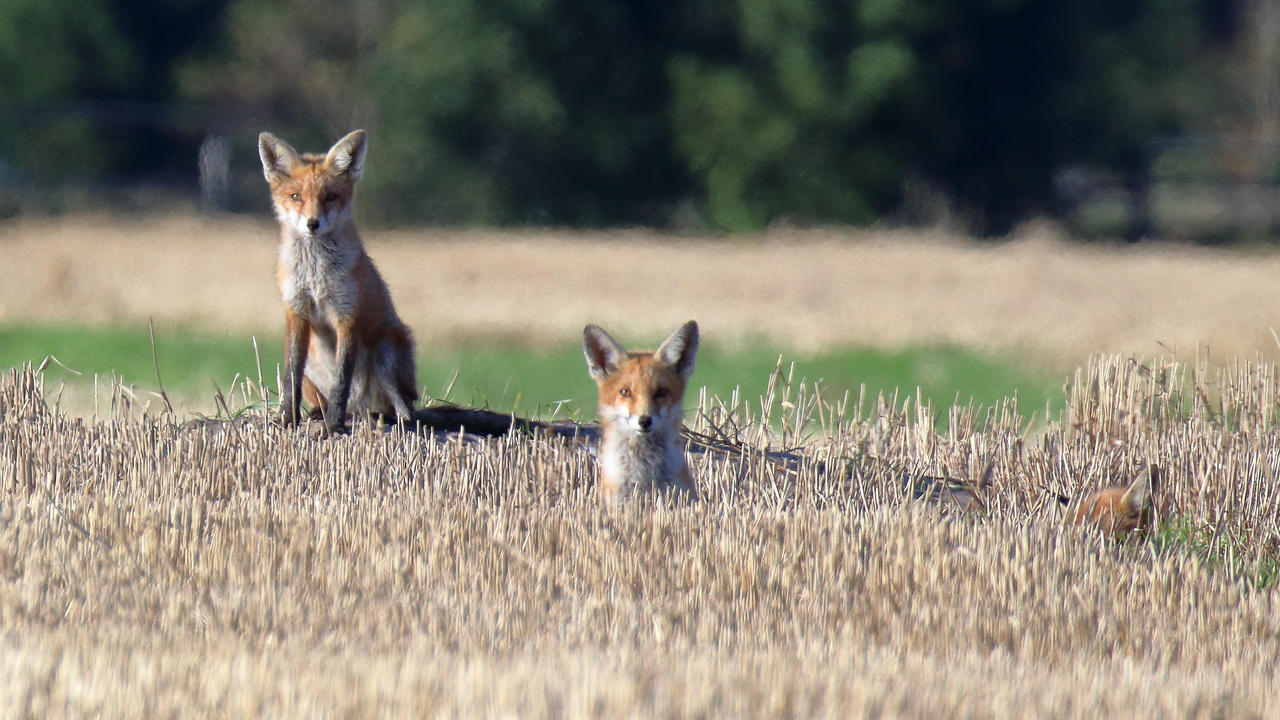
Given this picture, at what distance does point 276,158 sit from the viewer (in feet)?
28.2

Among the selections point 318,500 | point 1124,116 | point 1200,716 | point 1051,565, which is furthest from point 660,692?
point 1124,116

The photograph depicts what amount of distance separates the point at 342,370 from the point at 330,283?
49 cm

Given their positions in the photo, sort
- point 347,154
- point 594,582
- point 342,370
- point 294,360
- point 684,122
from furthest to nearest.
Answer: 1. point 684,122
2. point 294,360
3. point 342,370
4. point 347,154
5. point 594,582

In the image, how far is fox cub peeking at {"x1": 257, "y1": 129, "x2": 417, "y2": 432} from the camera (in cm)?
852

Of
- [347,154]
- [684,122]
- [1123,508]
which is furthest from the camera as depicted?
[684,122]

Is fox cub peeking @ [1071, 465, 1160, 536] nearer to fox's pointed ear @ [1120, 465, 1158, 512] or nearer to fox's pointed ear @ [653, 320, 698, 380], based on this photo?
fox's pointed ear @ [1120, 465, 1158, 512]

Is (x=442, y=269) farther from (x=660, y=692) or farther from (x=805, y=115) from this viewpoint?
(x=660, y=692)

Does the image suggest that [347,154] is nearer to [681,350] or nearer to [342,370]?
[342,370]

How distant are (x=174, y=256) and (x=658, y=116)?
18.4 m

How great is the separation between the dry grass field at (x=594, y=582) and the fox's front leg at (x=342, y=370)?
0.19 metres

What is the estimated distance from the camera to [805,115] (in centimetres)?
4109

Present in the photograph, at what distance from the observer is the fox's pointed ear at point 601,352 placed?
7723 mm

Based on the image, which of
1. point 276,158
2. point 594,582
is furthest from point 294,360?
point 594,582

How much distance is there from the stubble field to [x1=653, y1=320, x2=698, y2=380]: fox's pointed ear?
2.50ft
